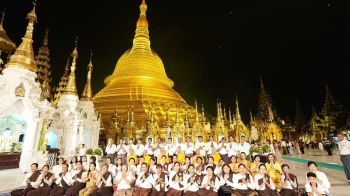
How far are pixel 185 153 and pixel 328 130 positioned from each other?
37968 millimetres

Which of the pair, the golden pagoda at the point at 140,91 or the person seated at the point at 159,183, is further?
the golden pagoda at the point at 140,91

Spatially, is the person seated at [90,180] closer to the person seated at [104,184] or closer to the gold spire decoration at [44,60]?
the person seated at [104,184]

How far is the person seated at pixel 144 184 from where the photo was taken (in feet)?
21.9

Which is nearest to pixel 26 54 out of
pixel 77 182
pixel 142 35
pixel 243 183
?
pixel 77 182

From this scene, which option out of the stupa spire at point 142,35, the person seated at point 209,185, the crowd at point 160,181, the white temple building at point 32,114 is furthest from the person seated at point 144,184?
the stupa spire at point 142,35

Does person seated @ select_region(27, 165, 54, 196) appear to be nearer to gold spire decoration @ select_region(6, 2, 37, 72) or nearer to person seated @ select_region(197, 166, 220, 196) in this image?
person seated @ select_region(197, 166, 220, 196)

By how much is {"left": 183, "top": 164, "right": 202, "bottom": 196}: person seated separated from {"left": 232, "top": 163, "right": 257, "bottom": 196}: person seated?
→ 1070 millimetres

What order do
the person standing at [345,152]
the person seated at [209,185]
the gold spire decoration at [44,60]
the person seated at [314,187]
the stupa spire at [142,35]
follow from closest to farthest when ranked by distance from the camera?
the person seated at [314,187]
the person seated at [209,185]
the person standing at [345,152]
the gold spire decoration at [44,60]
the stupa spire at [142,35]

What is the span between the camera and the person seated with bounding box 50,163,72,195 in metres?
6.65

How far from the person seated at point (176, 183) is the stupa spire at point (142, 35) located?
33186 millimetres

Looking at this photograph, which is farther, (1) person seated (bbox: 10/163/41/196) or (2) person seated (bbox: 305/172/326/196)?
(1) person seated (bbox: 10/163/41/196)

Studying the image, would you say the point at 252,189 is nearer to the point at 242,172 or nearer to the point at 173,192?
the point at 242,172

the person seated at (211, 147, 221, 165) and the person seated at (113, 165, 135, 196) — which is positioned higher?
the person seated at (211, 147, 221, 165)

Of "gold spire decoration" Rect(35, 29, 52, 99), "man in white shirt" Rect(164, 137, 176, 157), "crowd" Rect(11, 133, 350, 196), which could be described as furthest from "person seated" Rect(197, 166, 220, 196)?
"gold spire decoration" Rect(35, 29, 52, 99)
